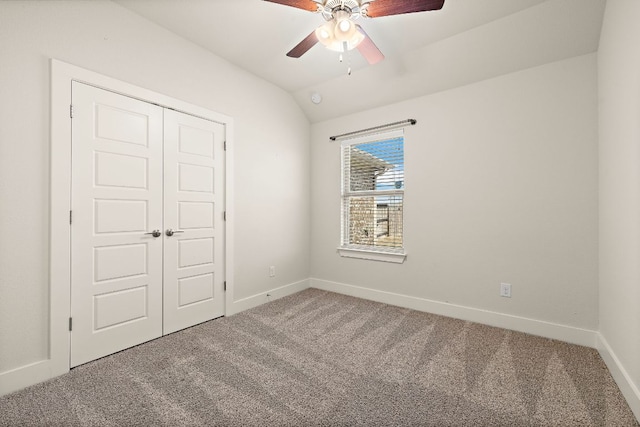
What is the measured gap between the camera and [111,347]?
7.29 feet

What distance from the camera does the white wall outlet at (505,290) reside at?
2692 millimetres

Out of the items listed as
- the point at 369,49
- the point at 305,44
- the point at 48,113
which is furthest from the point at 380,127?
the point at 48,113

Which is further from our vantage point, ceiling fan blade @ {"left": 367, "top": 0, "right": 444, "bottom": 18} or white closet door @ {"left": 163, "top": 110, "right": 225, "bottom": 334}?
white closet door @ {"left": 163, "top": 110, "right": 225, "bottom": 334}

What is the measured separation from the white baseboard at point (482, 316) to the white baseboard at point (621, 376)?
156 millimetres

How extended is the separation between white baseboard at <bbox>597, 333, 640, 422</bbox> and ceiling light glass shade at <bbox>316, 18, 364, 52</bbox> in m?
2.73

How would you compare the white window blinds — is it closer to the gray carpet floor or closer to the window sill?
the window sill

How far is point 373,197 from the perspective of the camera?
146 inches

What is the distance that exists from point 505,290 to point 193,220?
316 centimetres

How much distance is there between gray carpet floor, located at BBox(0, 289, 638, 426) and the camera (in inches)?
60.1

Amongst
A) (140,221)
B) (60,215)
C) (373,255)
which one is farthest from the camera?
(373,255)

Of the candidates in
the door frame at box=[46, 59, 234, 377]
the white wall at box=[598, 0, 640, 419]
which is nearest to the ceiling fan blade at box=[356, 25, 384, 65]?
the white wall at box=[598, 0, 640, 419]

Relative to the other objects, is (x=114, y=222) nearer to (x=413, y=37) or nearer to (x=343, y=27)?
(x=343, y=27)

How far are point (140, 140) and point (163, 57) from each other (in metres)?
0.83

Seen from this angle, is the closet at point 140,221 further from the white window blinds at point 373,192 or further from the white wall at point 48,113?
the white window blinds at point 373,192
